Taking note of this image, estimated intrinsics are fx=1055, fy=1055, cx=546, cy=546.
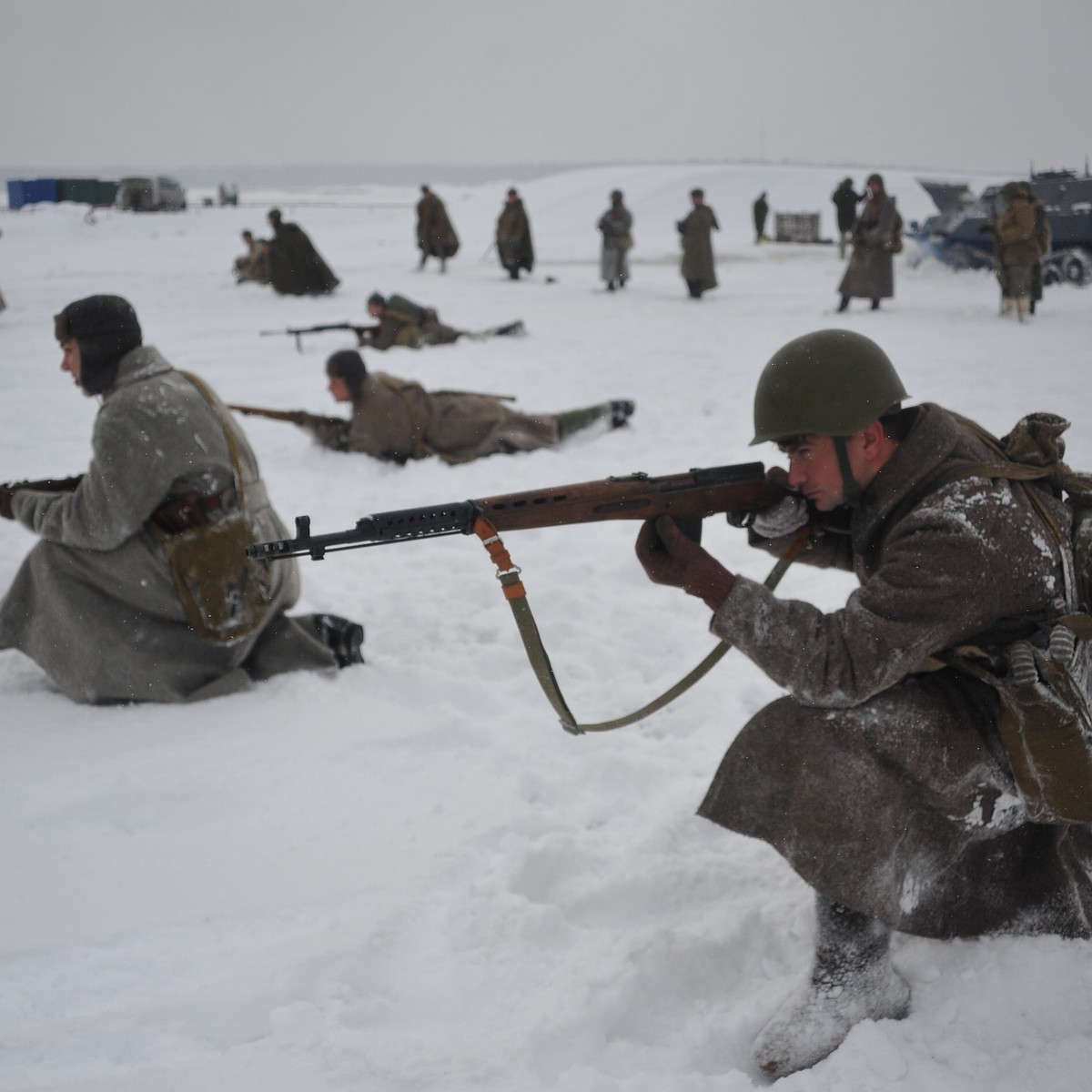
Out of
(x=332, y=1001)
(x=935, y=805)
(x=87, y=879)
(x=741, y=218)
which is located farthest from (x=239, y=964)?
(x=741, y=218)

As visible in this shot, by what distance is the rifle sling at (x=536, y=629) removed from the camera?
217 centimetres

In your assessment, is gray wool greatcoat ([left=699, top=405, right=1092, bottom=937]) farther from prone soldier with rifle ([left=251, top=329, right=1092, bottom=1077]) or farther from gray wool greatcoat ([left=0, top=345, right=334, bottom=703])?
gray wool greatcoat ([left=0, top=345, right=334, bottom=703])

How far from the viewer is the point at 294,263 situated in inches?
536

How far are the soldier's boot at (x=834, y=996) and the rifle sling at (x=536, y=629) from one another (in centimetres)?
56

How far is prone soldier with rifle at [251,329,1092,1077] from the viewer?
182 cm

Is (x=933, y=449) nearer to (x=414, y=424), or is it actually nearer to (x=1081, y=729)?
(x=1081, y=729)

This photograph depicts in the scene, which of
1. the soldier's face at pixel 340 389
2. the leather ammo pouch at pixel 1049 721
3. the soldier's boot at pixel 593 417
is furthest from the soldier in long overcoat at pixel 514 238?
the leather ammo pouch at pixel 1049 721

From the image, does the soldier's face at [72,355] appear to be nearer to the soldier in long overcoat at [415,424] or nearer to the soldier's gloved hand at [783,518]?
the soldier's gloved hand at [783,518]

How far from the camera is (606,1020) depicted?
2.00m

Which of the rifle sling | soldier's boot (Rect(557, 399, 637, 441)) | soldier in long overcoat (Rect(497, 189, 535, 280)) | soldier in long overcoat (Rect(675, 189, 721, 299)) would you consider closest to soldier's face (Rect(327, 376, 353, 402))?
soldier's boot (Rect(557, 399, 637, 441))

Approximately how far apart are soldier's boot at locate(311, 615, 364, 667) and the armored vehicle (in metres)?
9.79

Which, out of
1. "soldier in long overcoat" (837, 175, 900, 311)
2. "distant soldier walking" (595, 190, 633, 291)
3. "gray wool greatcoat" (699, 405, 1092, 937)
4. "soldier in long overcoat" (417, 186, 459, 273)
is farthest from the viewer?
"soldier in long overcoat" (417, 186, 459, 273)

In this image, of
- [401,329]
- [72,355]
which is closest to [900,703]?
[72,355]

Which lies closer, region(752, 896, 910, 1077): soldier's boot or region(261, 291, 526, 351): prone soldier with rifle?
region(752, 896, 910, 1077): soldier's boot
